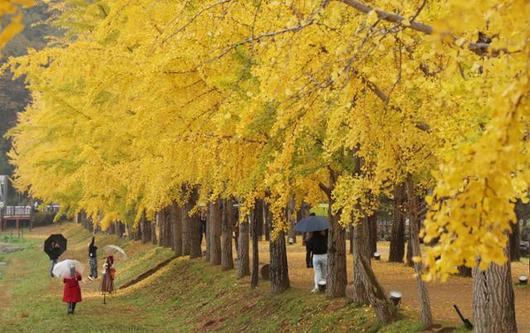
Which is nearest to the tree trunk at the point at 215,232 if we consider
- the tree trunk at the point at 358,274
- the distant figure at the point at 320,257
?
the distant figure at the point at 320,257

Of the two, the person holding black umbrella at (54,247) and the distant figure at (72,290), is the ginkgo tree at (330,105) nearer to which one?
the distant figure at (72,290)

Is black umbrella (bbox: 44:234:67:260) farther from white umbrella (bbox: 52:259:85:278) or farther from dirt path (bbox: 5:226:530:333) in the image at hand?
white umbrella (bbox: 52:259:85:278)

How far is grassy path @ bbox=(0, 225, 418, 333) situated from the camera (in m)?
14.9

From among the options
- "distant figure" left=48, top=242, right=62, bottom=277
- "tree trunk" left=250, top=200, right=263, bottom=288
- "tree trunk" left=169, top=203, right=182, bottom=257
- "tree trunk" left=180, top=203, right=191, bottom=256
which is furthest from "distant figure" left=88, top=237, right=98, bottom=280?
"tree trunk" left=250, top=200, right=263, bottom=288

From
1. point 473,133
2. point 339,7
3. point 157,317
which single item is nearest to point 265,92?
point 339,7

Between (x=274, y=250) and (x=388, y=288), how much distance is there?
2.89m

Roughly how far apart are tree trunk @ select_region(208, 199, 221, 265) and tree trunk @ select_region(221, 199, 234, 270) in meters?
0.80

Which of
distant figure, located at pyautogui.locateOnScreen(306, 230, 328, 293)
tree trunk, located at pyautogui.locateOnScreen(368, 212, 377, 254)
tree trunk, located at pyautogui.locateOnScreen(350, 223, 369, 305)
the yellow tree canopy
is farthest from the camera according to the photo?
tree trunk, located at pyautogui.locateOnScreen(368, 212, 377, 254)

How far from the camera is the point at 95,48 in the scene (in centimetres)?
1395

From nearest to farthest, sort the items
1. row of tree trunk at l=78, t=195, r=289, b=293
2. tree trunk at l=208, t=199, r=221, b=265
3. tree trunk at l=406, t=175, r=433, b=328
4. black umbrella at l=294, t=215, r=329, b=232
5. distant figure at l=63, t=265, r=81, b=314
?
tree trunk at l=406, t=175, r=433, b=328 → row of tree trunk at l=78, t=195, r=289, b=293 → black umbrella at l=294, t=215, r=329, b=232 → distant figure at l=63, t=265, r=81, b=314 → tree trunk at l=208, t=199, r=221, b=265

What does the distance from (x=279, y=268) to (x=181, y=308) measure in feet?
15.5

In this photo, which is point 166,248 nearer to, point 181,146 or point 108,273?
point 108,273

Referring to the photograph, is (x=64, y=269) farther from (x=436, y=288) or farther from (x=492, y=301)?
(x=492, y=301)

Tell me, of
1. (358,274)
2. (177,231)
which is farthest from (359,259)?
(177,231)
